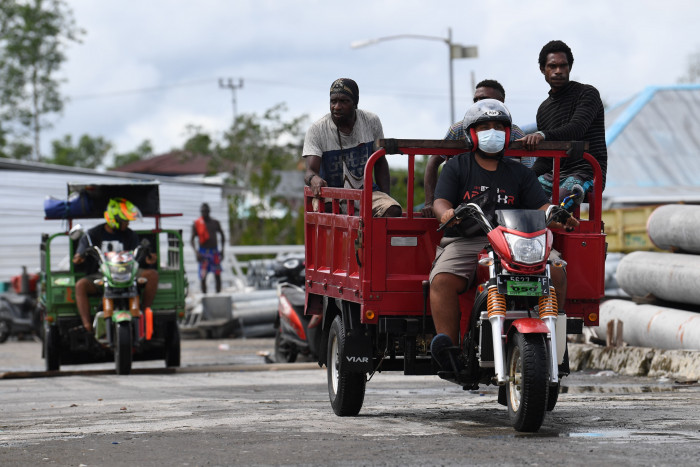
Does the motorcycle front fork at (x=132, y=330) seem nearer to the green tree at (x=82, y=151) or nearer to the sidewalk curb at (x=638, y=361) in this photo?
the sidewalk curb at (x=638, y=361)

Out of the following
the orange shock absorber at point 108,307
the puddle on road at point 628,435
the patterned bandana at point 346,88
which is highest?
the patterned bandana at point 346,88

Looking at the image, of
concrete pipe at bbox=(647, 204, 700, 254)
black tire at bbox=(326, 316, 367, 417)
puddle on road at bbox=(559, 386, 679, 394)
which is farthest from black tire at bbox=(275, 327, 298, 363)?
black tire at bbox=(326, 316, 367, 417)

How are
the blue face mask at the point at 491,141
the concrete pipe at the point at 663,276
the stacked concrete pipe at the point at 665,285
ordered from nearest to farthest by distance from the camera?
the blue face mask at the point at 491,141, the stacked concrete pipe at the point at 665,285, the concrete pipe at the point at 663,276

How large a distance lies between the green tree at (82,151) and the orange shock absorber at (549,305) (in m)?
85.1

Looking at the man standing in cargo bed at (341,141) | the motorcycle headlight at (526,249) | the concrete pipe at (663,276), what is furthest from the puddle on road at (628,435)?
the concrete pipe at (663,276)

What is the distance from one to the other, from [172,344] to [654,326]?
238 inches

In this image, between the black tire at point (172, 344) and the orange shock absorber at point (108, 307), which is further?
the black tire at point (172, 344)

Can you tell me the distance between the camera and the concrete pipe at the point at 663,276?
519 inches

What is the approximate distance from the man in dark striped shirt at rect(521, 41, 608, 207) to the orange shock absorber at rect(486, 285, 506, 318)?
1863 mm

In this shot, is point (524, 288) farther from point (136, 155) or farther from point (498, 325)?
point (136, 155)

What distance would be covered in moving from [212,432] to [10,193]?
2705cm

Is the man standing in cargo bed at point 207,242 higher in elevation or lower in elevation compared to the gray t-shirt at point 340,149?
lower

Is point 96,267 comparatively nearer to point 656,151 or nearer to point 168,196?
point 656,151

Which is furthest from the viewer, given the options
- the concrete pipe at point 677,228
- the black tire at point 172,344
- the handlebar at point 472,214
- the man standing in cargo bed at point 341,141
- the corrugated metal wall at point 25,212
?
the corrugated metal wall at point 25,212
